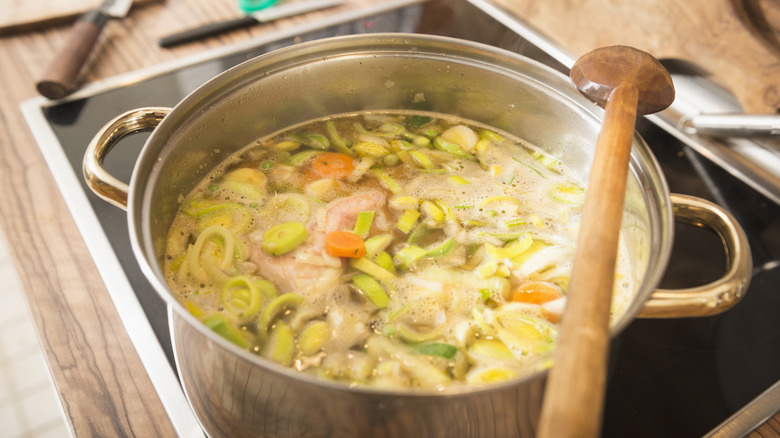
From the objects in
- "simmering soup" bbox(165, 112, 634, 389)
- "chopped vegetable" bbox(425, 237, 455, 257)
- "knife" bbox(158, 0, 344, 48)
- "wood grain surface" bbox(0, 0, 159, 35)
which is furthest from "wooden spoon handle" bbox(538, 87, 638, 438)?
"wood grain surface" bbox(0, 0, 159, 35)

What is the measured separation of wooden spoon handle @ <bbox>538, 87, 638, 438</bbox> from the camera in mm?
509

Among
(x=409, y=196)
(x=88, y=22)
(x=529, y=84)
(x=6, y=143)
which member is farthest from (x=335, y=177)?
(x=88, y=22)

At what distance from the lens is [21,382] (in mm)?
2092

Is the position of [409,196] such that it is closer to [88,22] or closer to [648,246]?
[648,246]

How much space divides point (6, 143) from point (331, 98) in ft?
3.06

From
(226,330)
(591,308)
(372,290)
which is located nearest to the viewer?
(591,308)

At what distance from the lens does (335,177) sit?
1.32m

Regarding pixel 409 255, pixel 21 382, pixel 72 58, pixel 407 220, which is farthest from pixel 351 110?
pixel 21 382

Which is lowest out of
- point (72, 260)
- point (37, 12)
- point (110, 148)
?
point (72, 260)

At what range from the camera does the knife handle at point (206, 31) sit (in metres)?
1.80

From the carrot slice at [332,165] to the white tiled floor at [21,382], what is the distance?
130 cm

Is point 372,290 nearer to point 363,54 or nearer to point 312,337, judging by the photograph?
point 312,337

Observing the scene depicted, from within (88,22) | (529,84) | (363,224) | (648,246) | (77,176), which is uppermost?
(529,84)

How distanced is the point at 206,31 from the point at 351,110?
0.73m
